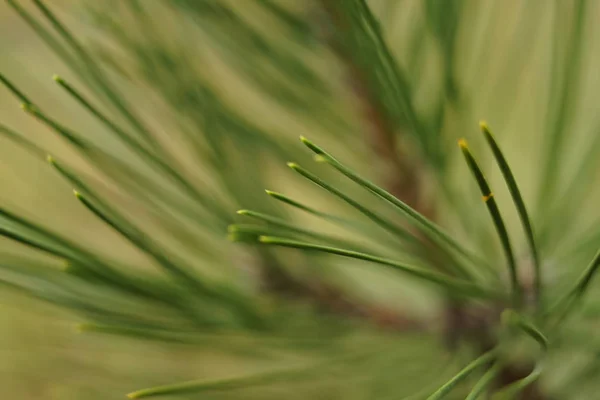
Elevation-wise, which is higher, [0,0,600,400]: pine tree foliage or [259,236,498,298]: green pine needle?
[0,0,600,400]: pine tree foliage

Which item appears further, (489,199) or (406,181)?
(406,181)

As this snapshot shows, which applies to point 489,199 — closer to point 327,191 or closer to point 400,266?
point 400,266

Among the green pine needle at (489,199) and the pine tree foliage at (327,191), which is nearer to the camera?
the green pine needle at (489,199)

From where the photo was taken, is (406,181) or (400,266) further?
(406,181)

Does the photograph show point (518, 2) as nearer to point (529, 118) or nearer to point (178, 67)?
point (529, 118)

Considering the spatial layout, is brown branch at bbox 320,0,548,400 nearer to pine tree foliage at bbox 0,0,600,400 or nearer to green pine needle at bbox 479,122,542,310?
pine tree foliage at bbox 0,0,600,400

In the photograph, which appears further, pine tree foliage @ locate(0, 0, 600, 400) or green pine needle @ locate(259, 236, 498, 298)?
pine tree foliage @ locate(0, 0, 600, 400)

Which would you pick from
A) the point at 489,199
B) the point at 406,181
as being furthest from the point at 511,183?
the point at 406,181

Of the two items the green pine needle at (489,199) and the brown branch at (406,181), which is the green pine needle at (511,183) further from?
the brown branch at (406,181)

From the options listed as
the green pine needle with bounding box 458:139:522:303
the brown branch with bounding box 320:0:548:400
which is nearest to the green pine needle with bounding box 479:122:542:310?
the green pine needle with bounding box 458:139:522:303

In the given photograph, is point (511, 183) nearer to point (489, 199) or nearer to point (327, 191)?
point (489, 199)

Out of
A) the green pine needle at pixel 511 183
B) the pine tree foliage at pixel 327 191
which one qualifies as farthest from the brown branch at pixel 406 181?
the green pine needle at pixel 511 183

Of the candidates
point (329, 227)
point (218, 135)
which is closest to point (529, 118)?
point (329, 227)
